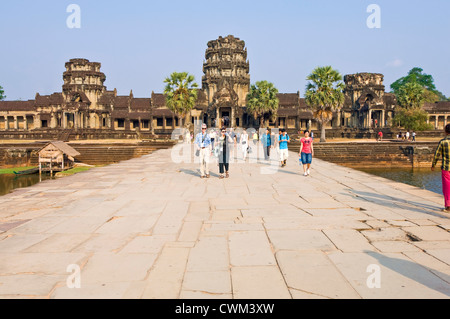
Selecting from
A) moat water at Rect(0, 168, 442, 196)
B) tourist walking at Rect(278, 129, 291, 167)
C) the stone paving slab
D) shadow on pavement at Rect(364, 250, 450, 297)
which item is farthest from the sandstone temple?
shadow on pavement at Rect(364, 250, 450, 297)

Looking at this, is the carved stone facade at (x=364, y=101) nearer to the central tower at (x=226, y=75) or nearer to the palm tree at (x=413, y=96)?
the palm tree at (x=413, y=96)

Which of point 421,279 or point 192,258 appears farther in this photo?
point 192,258

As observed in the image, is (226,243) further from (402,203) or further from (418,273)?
(402,203)

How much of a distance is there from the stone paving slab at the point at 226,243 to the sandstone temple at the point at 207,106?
135 feet

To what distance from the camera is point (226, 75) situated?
167 feet

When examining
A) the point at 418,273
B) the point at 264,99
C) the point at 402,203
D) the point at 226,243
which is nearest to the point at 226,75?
the point at 264,99

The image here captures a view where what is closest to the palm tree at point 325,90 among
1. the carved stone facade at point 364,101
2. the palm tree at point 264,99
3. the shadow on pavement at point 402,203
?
the palm tree at point 264,99

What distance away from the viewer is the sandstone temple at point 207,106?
49.7 metres

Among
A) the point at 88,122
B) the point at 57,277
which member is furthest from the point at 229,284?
the point at 88,122

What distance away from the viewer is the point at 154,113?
52.2 m

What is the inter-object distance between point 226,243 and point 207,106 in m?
48.2

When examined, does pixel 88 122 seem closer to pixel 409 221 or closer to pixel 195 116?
pixel 195 116

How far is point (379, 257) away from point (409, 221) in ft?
6.74
